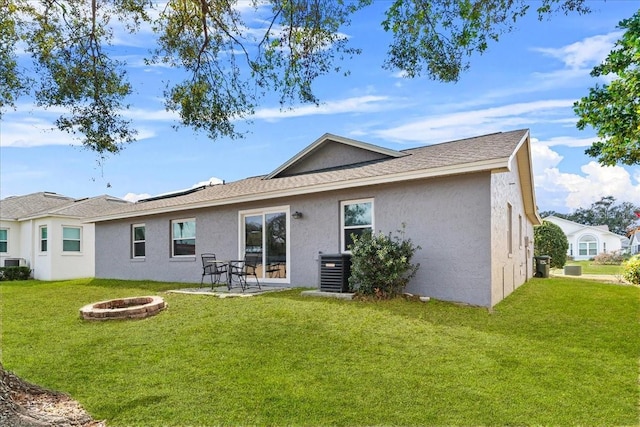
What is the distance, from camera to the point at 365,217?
1045cm

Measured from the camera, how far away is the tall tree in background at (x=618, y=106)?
11695mm

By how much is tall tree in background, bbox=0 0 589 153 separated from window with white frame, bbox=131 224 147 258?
848cm

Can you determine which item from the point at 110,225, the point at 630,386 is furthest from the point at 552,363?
the point at 110,225

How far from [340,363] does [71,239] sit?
67.4 feet

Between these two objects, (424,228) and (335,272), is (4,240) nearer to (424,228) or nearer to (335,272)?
(335,272)

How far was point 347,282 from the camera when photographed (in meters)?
9.61

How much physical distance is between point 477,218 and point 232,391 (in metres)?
6.11

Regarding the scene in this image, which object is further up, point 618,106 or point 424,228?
point 618,106

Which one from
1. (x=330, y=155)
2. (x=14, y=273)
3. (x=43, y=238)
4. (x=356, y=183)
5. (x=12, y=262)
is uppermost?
(x=330, y=155)

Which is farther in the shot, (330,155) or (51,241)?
(51,241)

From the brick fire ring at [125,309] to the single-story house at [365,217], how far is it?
3.68 m

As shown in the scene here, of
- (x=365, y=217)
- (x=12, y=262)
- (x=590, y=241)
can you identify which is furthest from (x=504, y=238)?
(x=590, y=241)

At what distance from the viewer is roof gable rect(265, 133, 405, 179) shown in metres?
13.0

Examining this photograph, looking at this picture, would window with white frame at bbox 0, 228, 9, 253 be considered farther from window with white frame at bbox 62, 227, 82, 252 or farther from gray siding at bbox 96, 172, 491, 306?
gray siding at bbox 96, 172, 491, 306
